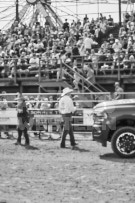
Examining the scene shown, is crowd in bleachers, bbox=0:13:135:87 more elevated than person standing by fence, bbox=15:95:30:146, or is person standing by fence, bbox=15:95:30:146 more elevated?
crowd in bleachers, bbox=0:13:135:87

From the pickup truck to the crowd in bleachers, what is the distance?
8697 millimetres

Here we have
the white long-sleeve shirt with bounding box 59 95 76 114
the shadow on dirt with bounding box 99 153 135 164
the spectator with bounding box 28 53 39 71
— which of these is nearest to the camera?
the shadow on dirt with bounding box 99 153 135 164

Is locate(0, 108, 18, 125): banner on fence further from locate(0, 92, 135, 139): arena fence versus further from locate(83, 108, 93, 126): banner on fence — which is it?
locate(83, 108, 93, 126): banner on fence

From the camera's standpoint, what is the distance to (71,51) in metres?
23.2

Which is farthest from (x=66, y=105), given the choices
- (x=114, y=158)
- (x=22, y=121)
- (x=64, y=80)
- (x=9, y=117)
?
(x=64, y=80)

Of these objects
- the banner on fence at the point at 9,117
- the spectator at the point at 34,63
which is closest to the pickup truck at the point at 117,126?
the banner on fence at the point at 9,117

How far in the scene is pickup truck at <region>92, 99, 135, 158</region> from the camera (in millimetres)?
11844

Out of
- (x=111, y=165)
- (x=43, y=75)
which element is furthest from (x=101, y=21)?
(x=111, y=165)

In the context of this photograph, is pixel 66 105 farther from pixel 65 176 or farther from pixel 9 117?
pixel 65 176

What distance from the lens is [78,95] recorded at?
60.2ft

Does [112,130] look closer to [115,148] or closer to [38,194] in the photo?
[115,148]

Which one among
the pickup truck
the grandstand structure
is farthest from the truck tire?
the grandstand structure

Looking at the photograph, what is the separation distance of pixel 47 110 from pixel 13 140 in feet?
5.45

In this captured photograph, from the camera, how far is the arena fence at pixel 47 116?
1659 cm
